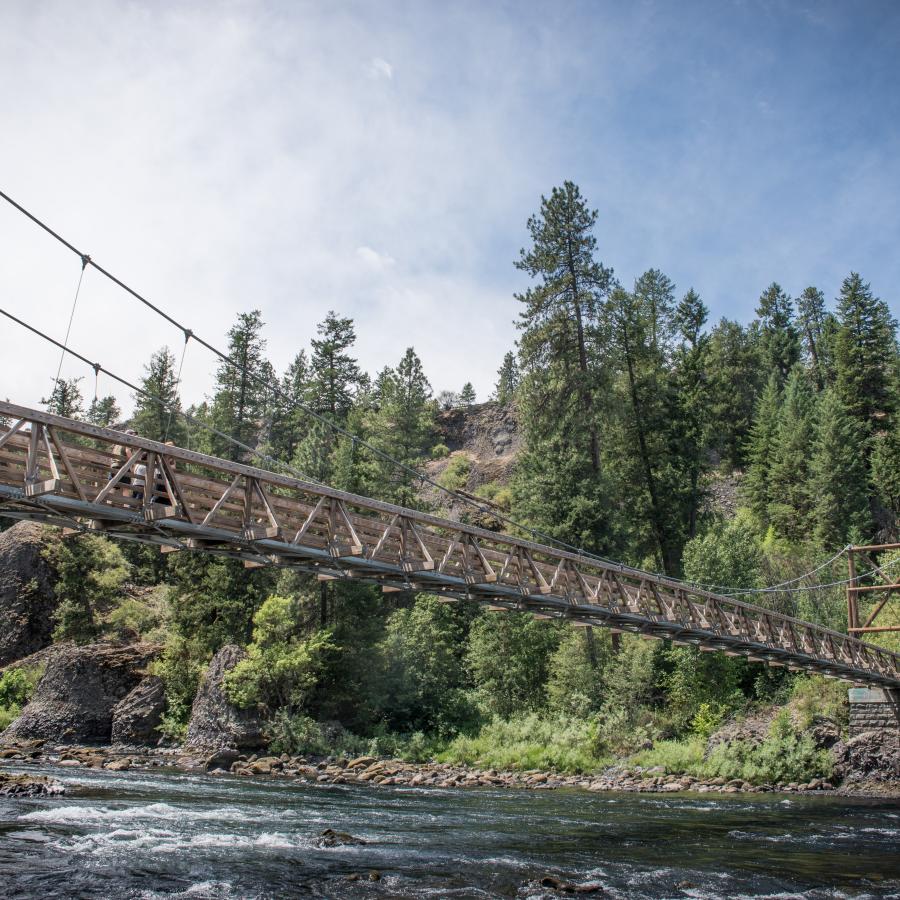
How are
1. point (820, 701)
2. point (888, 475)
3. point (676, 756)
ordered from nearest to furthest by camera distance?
point (820, 701) < point (676, 756) < point (888, 475)

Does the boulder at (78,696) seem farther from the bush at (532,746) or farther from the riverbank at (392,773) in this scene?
the bush at (532,746)

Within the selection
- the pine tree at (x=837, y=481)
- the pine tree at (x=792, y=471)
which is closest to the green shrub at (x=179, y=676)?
the pine tree at (x=837, y=481)

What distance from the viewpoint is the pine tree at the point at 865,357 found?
155 ft

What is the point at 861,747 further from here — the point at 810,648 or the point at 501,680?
the point at 501,680

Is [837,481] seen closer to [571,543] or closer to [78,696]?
[571,543]

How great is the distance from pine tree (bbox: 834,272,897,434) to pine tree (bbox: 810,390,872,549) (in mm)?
4694

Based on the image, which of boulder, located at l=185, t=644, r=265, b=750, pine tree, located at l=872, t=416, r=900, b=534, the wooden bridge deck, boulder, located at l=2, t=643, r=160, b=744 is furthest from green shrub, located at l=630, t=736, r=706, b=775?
pine tree, located at l=872, t=416, r=900, b=534

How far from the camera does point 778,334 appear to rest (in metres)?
64.4

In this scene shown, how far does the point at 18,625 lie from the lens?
1489 inches

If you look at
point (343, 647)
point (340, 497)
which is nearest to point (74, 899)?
point (340, 497)

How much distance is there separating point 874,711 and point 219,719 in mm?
21721

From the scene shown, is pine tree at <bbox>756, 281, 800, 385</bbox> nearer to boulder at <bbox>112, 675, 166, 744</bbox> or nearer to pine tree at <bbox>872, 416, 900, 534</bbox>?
pine tree at <bbox>872, 416, 900, 534</bbox>

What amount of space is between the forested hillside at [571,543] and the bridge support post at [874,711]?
1.63 meters

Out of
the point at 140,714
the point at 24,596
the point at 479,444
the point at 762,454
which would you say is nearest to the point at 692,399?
the point at 762,454
